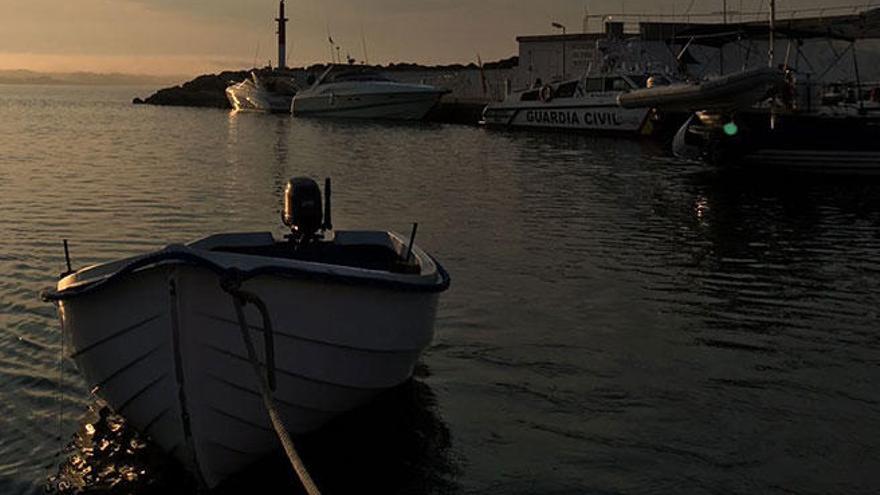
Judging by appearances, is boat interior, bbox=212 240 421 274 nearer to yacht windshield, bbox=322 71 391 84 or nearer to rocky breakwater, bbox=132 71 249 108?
yacht windshield, bbox=322 71 391 84

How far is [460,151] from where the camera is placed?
121 feet

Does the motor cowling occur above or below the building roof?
below

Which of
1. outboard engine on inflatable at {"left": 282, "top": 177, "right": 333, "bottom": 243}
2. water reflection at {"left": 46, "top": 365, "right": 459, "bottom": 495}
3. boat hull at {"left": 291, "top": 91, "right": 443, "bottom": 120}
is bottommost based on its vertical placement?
water reflection at {"left": 46, "top": 365, "right": 459, "bottom": 495}

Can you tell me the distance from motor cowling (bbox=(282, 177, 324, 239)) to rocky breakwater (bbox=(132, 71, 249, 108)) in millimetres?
97411

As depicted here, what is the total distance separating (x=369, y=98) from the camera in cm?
6306

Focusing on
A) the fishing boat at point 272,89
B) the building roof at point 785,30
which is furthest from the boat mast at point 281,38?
the building roof at point 785,30

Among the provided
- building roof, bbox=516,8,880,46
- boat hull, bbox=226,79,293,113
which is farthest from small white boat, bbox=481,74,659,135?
boat hull, bbox=226,79,293,113

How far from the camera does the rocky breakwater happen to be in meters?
110

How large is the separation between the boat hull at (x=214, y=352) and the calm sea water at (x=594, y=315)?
0.77 m

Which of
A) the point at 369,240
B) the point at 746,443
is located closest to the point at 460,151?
the point at 369,240

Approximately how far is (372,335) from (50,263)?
27.7 feet

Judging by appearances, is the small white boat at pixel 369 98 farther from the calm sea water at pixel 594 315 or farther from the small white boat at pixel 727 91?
the small white boat at pixel 727 91

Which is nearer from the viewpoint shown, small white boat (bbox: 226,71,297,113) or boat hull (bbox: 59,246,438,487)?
boat hull (bbox: 59,246,438,487)

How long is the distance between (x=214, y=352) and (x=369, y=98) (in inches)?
2299
